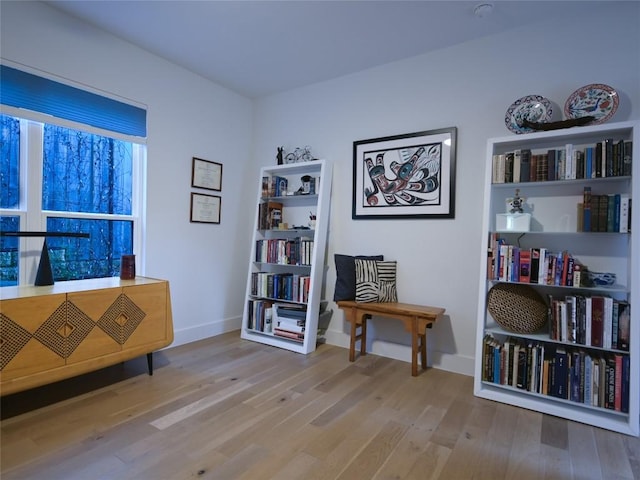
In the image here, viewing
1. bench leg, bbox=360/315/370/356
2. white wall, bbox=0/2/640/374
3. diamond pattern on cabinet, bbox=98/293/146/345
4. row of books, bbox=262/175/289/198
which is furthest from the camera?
row of books, bbox=262/175/289/198

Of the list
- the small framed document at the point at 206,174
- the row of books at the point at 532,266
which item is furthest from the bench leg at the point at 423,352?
the small framed document at the point at 206,174

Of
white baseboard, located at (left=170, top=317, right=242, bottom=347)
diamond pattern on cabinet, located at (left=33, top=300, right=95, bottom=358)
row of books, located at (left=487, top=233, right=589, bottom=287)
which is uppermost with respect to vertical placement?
row of books, located at (left=487, top=233, right=589, bottom=287)

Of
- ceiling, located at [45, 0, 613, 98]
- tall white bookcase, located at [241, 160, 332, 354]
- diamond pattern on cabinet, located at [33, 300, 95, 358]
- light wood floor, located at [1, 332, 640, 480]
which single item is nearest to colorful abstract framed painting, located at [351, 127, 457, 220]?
tall white bookcase, located at [241, 160, 332, 354]

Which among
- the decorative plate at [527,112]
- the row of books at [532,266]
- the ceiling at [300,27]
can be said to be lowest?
the row of books at [532,266]

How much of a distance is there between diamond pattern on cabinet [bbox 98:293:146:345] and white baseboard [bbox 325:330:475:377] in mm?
→ 1778

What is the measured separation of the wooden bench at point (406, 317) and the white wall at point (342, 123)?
155 millimetres

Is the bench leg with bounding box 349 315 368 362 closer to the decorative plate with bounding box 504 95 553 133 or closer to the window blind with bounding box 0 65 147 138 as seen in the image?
the decorative plate with bounding box 504 95 553 133

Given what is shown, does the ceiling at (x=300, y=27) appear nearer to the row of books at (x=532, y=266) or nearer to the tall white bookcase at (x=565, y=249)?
the tall white bookcase at (x=565, y=249)

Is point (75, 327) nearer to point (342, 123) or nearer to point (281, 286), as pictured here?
point (281, 286)

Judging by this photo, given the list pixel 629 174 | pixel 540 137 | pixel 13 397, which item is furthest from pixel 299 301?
pixel 629 174

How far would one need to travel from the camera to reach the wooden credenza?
1.88 m

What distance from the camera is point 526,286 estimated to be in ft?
7.89

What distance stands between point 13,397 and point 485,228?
3.24m

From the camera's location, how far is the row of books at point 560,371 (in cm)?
201
